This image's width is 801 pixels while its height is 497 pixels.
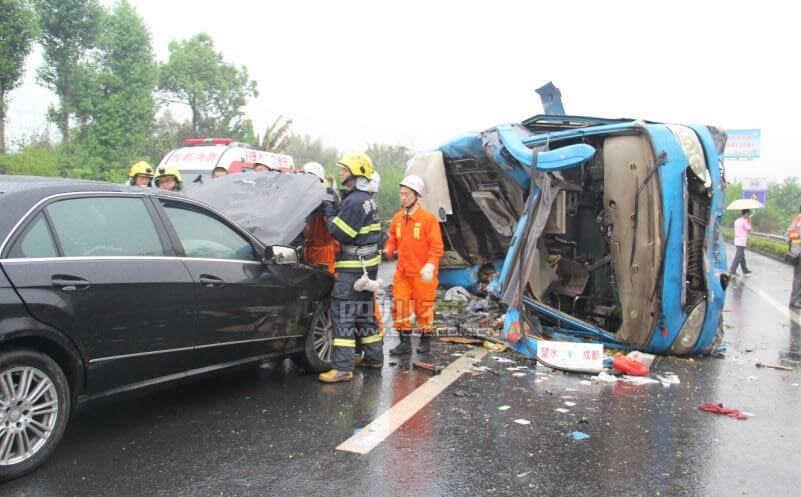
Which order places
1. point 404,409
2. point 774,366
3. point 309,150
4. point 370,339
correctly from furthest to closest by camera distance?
point 309,150, point 774,366, point 370,339, point 404,409

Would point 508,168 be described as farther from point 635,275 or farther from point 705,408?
point 705,408

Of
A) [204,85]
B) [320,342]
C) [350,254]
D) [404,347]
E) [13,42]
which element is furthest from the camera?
[204,85]

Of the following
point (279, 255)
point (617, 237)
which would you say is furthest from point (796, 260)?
point (279, 255)

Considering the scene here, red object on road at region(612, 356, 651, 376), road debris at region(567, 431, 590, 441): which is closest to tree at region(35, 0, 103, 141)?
red object on road at region(612, 356, 651, 376)

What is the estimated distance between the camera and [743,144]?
1636 inches

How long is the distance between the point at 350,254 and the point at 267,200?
91 cm

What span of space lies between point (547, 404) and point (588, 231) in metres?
2.98

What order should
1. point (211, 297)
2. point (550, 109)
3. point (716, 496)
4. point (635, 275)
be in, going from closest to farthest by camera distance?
point (716, 496) < point (211, 297) < point (635, 275) < point (550, 109)

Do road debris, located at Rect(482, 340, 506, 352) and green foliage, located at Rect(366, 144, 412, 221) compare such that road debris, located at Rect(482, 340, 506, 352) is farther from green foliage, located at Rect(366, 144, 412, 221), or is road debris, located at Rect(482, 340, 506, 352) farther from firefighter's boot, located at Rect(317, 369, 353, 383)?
green foliage, located at Rect(366, 144, 412, 221)

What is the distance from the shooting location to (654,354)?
6.47 meters

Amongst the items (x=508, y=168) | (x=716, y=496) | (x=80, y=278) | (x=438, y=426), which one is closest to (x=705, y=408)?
(x=716, y=496)

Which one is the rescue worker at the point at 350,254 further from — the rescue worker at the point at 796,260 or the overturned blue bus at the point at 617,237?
the rescue worker at the point at 796,260

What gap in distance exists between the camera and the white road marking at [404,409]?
13.3 ft

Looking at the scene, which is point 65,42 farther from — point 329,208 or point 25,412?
point 25,412
